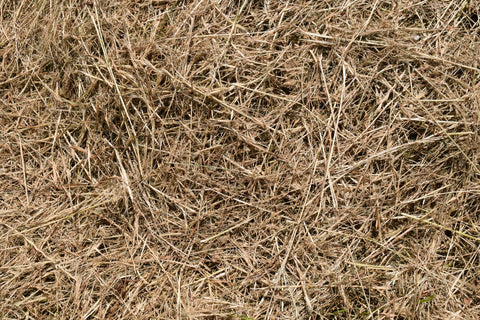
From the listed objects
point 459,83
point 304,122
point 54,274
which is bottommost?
point 54,274

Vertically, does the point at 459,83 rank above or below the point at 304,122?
above

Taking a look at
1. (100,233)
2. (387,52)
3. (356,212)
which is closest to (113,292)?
(100,233)

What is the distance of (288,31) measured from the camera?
2.35m

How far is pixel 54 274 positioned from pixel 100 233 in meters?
0.28

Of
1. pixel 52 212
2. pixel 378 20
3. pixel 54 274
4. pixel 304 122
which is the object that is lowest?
pixel 54 274

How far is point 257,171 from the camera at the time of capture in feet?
7.51

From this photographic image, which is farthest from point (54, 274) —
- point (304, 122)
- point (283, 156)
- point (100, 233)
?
point (304, 122)

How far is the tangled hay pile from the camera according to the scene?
220 cm

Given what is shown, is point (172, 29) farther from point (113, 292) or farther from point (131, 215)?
point (113, 292)

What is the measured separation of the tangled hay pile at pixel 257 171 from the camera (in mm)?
2199

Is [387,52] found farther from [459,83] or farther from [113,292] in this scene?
[113,292]

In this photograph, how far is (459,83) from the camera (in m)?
2.30

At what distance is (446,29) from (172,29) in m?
1.32

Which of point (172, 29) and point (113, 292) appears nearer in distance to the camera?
point (113, 292)
